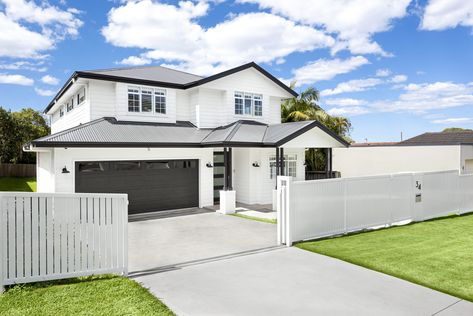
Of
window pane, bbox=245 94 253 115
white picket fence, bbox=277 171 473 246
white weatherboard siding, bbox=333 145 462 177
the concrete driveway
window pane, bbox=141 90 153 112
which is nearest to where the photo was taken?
the concrete driveway

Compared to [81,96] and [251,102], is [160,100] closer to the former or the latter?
[81,96]

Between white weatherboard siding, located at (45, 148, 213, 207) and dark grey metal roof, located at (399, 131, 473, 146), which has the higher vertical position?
dark grey metal roof, located at (399, 131, 473, 146)

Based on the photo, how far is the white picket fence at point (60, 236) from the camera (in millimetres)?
5500

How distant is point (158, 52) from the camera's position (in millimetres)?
25547

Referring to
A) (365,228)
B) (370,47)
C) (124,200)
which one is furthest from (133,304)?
(370,47)

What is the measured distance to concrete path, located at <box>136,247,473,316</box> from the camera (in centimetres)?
492

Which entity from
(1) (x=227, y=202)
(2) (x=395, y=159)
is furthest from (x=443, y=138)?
(1) (x=227, y=202)

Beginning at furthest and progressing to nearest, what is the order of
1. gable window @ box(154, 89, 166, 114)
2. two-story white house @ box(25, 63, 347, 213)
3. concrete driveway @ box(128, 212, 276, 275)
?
gable window @ box(154, 89, 166, 114) → two-story white house @ box(25, 63, 347, 213) → concrete driveway @ box(128, 212, 276, 275)

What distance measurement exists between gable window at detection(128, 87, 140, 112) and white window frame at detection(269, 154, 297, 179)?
718 cm

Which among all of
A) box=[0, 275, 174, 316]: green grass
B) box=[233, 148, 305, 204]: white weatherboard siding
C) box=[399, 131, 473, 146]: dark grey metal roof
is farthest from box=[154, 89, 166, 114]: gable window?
box=[399, 131, 473, 146]: dark grey metal roof

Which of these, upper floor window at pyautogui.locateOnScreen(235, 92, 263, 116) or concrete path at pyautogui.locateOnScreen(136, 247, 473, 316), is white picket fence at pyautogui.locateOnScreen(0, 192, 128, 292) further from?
upper floor window at pyautogui.locateOnScreen(235, 92, 263, 116)

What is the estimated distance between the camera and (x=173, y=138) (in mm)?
14289

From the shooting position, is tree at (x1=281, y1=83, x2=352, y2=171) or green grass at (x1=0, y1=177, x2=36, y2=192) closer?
tree at (x1=281, y1=83, x2=352, y2=171)

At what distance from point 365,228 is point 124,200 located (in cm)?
770
